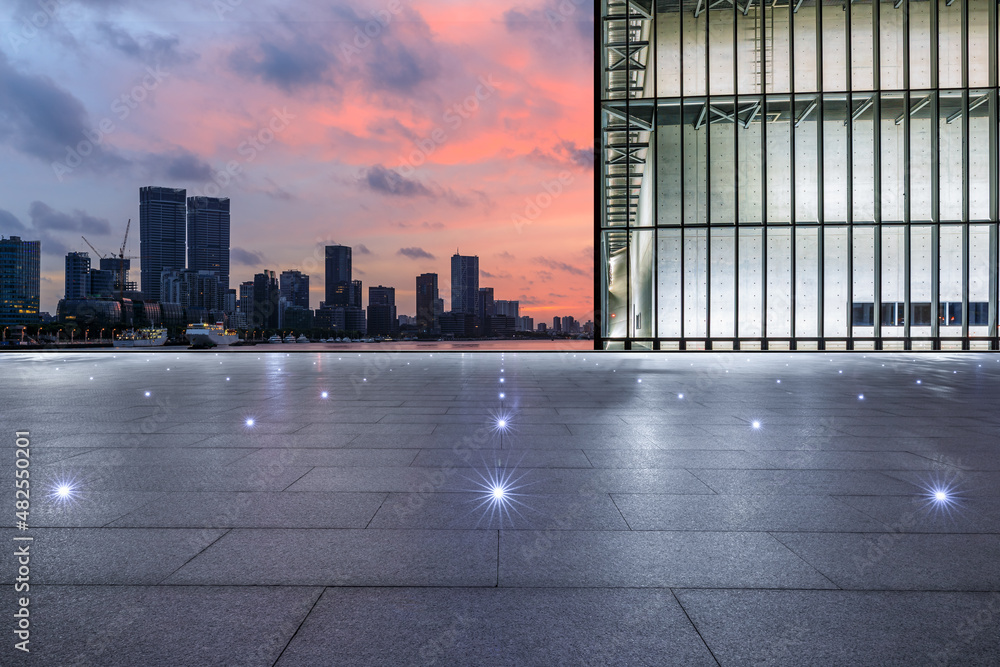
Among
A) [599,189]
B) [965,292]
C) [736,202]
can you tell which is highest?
[599,189]

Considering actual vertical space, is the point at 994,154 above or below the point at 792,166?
above

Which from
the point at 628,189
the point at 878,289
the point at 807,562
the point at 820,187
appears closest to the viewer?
the point at 807,562

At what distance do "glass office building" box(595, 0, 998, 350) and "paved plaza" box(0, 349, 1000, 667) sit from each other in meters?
26.3

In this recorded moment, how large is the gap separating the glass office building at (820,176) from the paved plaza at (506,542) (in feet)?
86.3

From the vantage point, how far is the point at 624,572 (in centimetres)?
377

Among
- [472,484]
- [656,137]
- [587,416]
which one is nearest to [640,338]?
[656,137]

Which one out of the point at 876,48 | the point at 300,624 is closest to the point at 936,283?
the point at 876,48

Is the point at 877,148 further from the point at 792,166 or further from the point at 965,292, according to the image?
the point at 965,292

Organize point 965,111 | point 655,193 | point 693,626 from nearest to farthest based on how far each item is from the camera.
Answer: point 693,626, point 965,111, point 655,193

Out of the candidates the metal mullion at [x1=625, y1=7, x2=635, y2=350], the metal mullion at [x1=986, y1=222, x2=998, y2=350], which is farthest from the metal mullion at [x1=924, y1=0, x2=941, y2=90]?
the metal mullion at [x1=625, y1=7, x2=635, y2=350]

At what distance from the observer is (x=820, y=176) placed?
34.3m

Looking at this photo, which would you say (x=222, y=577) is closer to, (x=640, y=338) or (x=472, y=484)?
(x=472, y=484)

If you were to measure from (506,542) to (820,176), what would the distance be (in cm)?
3775

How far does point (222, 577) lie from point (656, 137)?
3753 centimetres
